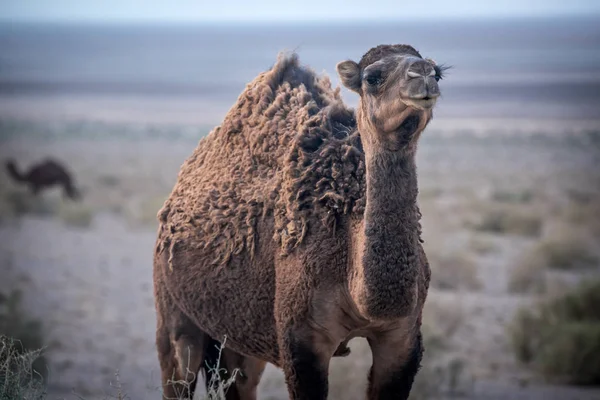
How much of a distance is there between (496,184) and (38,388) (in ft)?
93.7

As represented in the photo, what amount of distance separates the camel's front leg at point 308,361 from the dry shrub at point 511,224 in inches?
695

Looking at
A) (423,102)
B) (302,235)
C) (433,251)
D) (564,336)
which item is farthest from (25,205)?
(423,102)

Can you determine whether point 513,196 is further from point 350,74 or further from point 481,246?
point 350,74

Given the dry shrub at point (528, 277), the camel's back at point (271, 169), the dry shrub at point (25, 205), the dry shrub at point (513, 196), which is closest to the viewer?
Answer: the camel's back at point (271, 169)

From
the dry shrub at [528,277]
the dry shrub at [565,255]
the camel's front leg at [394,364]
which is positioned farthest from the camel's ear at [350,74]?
the dry shrub at [565,255]

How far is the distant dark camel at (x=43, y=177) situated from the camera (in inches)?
964

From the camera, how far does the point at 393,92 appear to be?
18.1 feet

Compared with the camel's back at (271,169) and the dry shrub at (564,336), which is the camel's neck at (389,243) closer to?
the camel's back at (271,169)

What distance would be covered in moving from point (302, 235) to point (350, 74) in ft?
3.25

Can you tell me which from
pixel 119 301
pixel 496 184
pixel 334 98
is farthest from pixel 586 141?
pixel 334 98

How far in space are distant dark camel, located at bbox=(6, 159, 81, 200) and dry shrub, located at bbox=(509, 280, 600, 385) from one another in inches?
519

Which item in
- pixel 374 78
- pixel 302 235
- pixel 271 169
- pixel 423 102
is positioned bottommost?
pixel 302 235

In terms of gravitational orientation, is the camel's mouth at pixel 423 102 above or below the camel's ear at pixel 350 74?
below

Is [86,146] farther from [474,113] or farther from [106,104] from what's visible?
[106,104]
